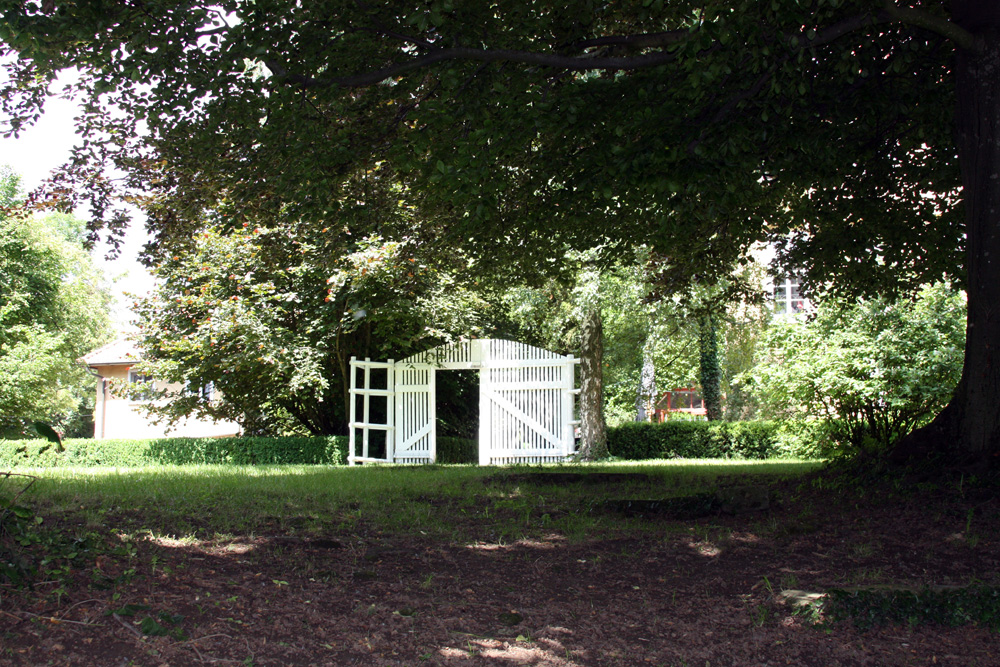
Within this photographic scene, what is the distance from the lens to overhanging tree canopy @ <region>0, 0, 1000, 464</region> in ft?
20.7

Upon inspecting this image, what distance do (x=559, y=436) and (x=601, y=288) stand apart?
4631mm

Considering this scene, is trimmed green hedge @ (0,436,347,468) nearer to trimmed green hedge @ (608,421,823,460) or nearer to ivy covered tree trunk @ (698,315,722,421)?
trimmed green hedge @ (608,421,823,460)

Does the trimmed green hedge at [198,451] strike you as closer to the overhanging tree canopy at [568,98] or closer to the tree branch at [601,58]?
the overhanging tree canopy at [568,98]

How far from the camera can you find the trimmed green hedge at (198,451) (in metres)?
16.5

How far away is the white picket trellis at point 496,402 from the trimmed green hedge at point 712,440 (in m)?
4.70

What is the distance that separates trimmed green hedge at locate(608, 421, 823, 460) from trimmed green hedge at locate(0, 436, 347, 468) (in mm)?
7060

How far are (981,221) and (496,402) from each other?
970cm

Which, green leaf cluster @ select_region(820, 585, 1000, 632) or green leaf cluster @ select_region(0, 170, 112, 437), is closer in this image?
green leaf cluster @ select_region(820, 585, 1000, 632)

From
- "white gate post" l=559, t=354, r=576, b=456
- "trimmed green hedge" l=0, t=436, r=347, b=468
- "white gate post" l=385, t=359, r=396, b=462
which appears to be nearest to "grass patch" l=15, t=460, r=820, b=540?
"white gate post" l=559, t=354, r=576, b=456

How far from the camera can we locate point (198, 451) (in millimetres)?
17531

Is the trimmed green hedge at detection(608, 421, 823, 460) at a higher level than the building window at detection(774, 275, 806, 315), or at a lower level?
lower

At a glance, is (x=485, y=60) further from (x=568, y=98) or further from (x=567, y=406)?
(x=567, y=406)

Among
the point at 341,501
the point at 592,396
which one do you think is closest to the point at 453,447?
the point at 592,396

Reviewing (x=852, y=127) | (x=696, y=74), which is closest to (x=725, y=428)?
(x=852, y=127)
